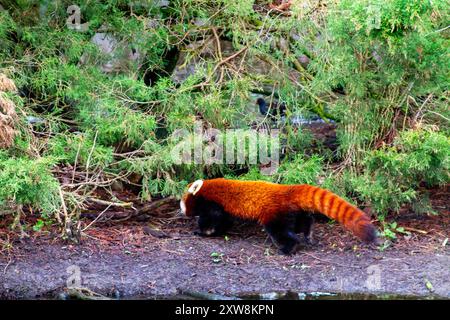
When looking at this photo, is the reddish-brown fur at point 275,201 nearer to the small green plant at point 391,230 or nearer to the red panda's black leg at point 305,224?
the red panda's black leg at point 305,224

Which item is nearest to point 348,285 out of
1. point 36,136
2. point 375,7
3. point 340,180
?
point 340,180

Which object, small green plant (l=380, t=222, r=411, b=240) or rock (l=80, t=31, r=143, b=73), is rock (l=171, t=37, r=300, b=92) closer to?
rock (l=80, t=31, r=143, b=73)

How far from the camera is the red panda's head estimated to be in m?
7.23

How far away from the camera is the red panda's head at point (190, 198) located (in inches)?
285

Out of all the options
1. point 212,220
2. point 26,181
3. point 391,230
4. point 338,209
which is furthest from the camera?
point 212,220

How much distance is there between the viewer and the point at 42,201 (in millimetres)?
6273

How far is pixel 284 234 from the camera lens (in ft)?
22.1

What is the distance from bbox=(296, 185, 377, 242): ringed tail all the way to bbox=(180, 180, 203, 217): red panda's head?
1073mm

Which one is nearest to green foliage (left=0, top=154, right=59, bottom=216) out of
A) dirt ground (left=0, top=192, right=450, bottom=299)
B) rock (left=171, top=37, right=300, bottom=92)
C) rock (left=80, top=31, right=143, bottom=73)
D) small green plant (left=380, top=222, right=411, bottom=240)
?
dirt ground (left=0, top=192, right=450, bottom=299)

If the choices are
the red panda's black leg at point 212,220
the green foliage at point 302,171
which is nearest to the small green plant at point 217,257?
the red panda's black leg at point 212,220

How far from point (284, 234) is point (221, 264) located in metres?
0.61

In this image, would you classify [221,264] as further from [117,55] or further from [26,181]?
[117,55]

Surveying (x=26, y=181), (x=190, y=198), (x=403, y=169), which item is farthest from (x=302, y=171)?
(x=26, y=181)

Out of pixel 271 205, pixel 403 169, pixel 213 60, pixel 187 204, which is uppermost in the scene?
pixel 213 60
